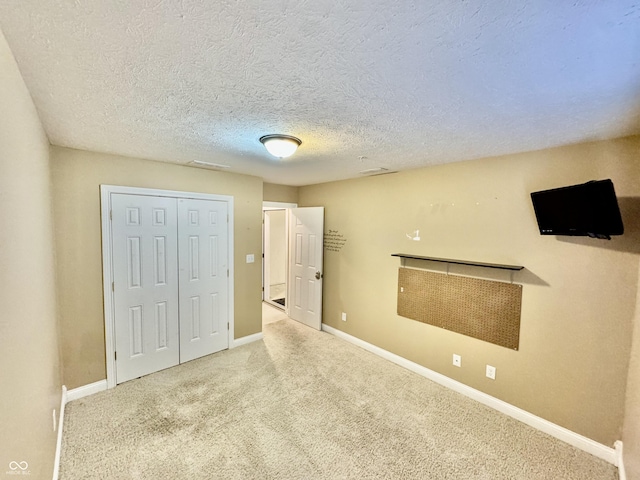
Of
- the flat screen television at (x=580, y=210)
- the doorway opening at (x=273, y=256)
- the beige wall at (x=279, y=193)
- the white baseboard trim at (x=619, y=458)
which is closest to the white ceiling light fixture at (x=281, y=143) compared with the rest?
the flat screen television at (x=580, y=210)

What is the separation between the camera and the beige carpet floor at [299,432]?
1.90m

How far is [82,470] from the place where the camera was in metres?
1.85

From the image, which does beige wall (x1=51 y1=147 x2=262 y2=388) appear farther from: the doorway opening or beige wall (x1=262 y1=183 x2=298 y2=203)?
the doorway opening

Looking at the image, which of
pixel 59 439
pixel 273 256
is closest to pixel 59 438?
pixel 59 439

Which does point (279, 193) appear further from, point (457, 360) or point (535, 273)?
point (535, 273)

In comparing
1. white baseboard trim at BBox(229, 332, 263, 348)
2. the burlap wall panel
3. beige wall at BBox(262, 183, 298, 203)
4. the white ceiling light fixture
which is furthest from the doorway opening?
the white ceiling light fixture

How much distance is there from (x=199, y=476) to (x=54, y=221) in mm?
2365

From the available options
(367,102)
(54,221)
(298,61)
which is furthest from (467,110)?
(54,221)

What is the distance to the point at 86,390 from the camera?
2.64 metres

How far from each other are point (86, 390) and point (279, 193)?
3306 mm

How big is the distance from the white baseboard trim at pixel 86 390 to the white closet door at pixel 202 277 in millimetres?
747

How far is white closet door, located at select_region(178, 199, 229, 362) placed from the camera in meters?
3.22

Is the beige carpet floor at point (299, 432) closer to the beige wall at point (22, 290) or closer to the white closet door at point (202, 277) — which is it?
the white closet door at point (202, 277)

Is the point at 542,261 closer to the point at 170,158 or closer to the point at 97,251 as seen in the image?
the point at 170,158
